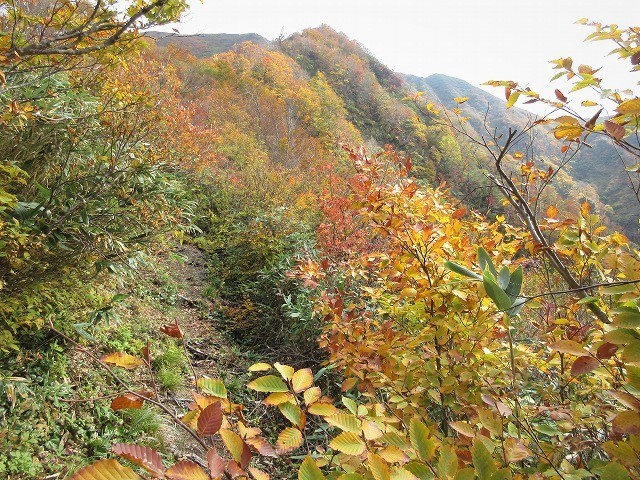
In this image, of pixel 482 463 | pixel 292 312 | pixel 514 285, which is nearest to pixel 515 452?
pixel 482 463

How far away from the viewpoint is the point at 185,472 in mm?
530

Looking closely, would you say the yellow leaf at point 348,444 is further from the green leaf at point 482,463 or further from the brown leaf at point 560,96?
the brown leaf at point 560,96

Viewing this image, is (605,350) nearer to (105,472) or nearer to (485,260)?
(485,260)

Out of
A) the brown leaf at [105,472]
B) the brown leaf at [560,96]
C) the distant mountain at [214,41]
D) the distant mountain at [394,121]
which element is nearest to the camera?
the brown leaf at [105,472]

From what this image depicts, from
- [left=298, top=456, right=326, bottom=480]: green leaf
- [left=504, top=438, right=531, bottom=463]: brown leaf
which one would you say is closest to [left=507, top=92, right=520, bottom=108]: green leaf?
[left=504, top=438, right=531, bottom=463]: brown leaf

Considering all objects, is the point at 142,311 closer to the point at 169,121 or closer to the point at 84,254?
the point at 84,254

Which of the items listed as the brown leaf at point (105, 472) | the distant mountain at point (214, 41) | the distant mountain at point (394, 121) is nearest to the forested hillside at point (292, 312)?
the brown leaf at point (105, 472)

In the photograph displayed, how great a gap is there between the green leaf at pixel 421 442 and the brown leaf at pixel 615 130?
77 cm

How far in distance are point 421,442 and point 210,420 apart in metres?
0.44

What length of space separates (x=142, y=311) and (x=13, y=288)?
1.62 m

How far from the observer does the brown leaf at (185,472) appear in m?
0.51

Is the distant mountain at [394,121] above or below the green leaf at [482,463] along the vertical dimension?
above

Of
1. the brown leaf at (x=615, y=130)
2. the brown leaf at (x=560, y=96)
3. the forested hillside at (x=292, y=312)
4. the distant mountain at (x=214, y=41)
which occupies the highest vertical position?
the distant mountain at (x=214, y=41)

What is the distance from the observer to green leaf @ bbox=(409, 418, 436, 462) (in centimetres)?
76
